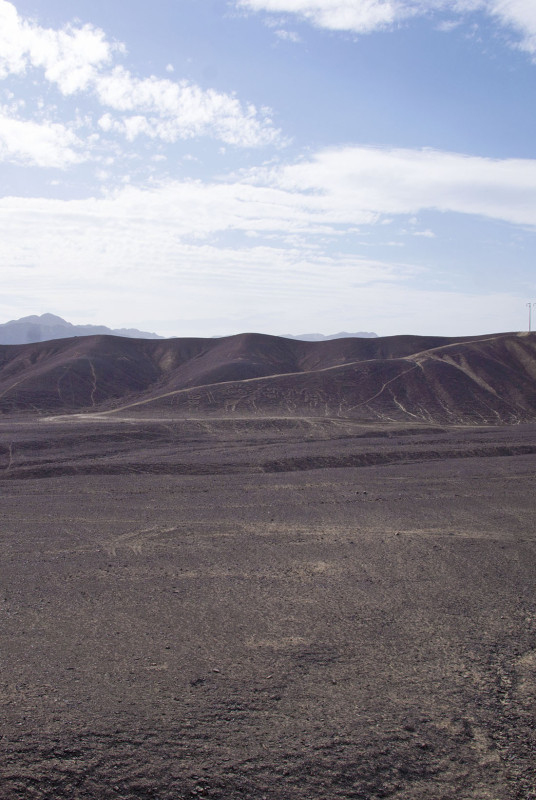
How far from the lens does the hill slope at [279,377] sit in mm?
42125

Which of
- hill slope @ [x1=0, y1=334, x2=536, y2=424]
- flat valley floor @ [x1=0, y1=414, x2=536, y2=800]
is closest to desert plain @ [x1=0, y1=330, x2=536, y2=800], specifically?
flat valley floor @ [x1=0, y1=414, x2=536, y2=800]

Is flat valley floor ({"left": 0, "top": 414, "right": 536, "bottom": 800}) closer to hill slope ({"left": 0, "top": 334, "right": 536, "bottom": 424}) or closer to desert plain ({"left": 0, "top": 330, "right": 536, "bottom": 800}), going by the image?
desert plain ({"left": 0, "top": 330, "right": 536, "bottom": 800})

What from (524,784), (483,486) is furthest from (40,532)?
(483,486)

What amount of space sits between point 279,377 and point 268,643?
1580 inches

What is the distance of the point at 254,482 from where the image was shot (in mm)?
20812

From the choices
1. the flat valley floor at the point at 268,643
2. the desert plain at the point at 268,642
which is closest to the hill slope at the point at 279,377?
the desert plain at the point at 268,642

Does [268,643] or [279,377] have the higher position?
[279,377]

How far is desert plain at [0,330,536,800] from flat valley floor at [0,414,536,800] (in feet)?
0.10

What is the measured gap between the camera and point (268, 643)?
837 cm

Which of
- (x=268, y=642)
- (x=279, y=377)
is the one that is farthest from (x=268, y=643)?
(x=279, y=377)

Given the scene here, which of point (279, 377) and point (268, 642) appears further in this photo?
point (279, 377)

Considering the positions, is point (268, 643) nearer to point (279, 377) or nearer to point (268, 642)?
point (268, 642)

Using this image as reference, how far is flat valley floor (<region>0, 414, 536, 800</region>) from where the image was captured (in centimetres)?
575

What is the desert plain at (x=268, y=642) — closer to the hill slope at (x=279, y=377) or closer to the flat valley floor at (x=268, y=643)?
the flat valley floor at (x=268, y=643)
